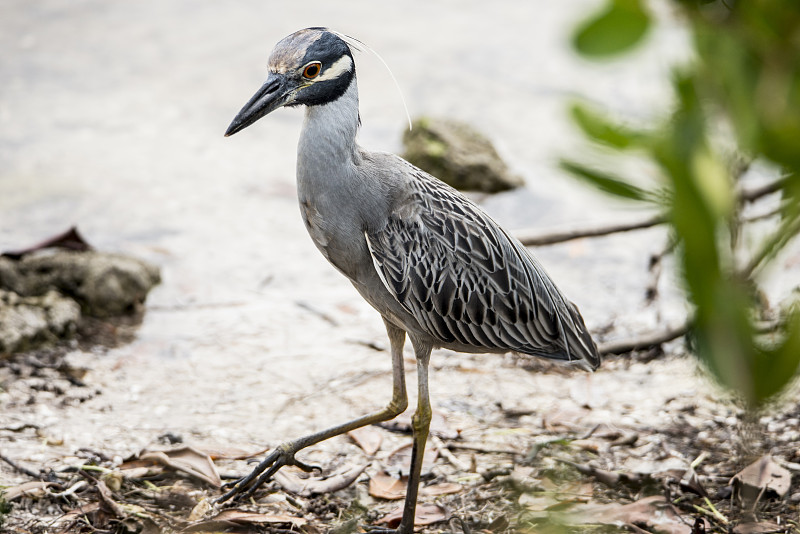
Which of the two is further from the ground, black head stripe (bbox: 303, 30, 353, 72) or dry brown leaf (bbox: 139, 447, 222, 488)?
black head stripe (bbox: 303, 30, 353, 72)

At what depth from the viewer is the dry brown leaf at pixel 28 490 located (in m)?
3.71

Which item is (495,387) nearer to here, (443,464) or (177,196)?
(443,464)

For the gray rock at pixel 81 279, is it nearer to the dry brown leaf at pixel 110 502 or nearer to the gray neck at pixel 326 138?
the dry brown leaf at pixel 110 502

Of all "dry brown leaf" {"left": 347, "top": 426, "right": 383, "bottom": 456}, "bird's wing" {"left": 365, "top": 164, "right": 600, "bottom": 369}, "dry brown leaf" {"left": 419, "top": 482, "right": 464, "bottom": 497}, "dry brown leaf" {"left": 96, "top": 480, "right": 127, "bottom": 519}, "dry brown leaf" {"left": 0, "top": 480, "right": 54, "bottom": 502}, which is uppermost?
"bird's wing" {"left": 365, "top": 164, "right": 600, "bottom": 369}

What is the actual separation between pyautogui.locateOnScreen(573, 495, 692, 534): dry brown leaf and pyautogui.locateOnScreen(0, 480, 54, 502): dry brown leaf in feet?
7.21

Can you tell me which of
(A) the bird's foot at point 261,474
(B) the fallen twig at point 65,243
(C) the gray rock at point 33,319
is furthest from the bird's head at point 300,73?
(B) the fallen twig at point 65,243

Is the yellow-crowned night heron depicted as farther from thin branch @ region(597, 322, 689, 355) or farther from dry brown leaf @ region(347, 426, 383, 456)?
thin branch @ region(597, 322, 689, 355)

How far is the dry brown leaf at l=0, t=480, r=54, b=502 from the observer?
146 inches

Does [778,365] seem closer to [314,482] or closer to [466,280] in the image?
[466,280]

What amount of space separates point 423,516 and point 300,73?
1.95 m

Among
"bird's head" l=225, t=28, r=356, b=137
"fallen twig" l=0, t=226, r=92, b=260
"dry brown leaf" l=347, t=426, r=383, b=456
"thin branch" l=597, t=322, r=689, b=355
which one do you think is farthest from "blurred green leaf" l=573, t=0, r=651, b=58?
"fallen twig" l=0, t=226, r=92, b=260

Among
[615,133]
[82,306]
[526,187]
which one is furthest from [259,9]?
[615,133]

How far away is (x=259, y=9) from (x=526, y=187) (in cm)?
401

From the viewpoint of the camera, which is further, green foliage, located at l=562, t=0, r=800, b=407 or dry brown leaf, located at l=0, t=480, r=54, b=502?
dry brown leaf, located at l=0, t=480, r=54, b=502
